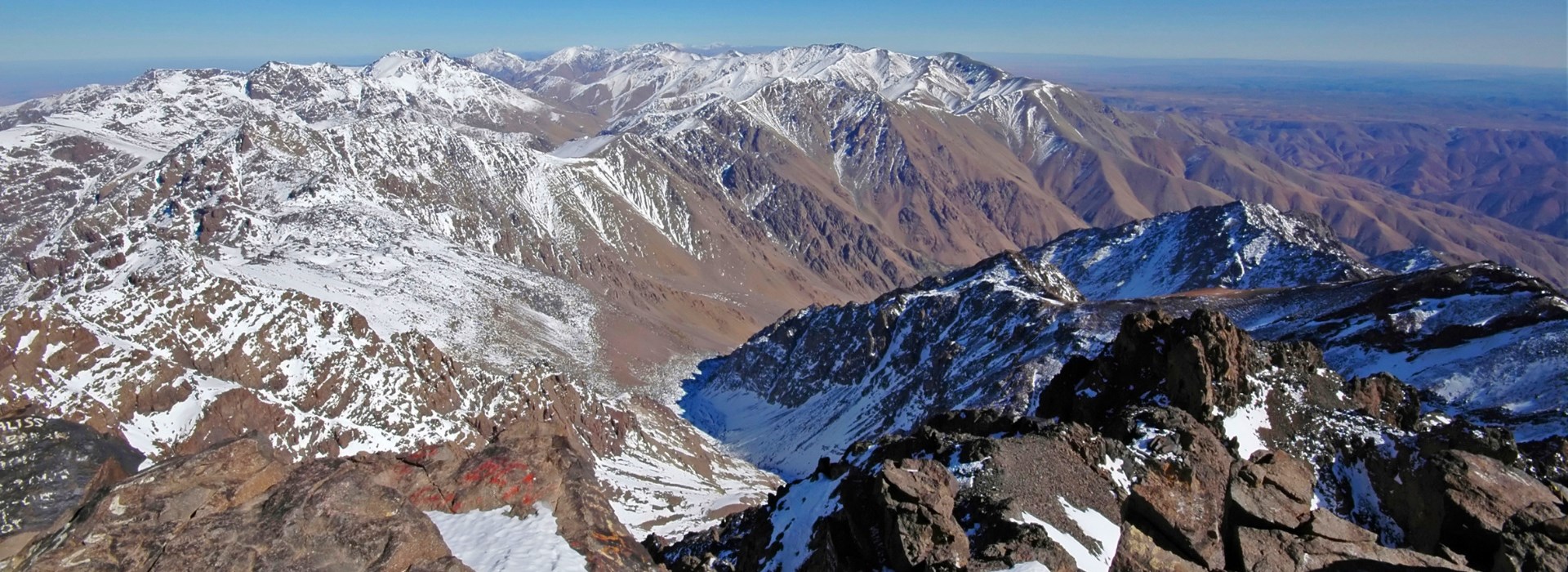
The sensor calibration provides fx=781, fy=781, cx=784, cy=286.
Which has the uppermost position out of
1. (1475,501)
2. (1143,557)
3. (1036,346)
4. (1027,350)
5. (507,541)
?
(507,541)

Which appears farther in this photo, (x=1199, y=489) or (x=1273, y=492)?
(x=1199, y=489)

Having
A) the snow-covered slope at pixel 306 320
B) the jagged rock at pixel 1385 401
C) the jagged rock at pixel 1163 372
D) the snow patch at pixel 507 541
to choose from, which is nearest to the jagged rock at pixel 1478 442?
the jagged rock at pixel 1385 401

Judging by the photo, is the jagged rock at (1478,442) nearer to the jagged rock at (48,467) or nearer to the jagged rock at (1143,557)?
the jagged rock at (1143,557)

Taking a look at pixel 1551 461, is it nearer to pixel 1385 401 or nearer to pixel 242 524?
pixel 1385 401

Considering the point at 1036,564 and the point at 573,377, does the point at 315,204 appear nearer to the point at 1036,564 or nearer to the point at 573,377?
the point at 573,377

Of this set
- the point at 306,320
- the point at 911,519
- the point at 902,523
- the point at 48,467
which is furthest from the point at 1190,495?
the point at 306,320

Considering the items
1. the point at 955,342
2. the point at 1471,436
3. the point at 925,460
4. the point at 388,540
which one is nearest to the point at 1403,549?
the point at 925,460
